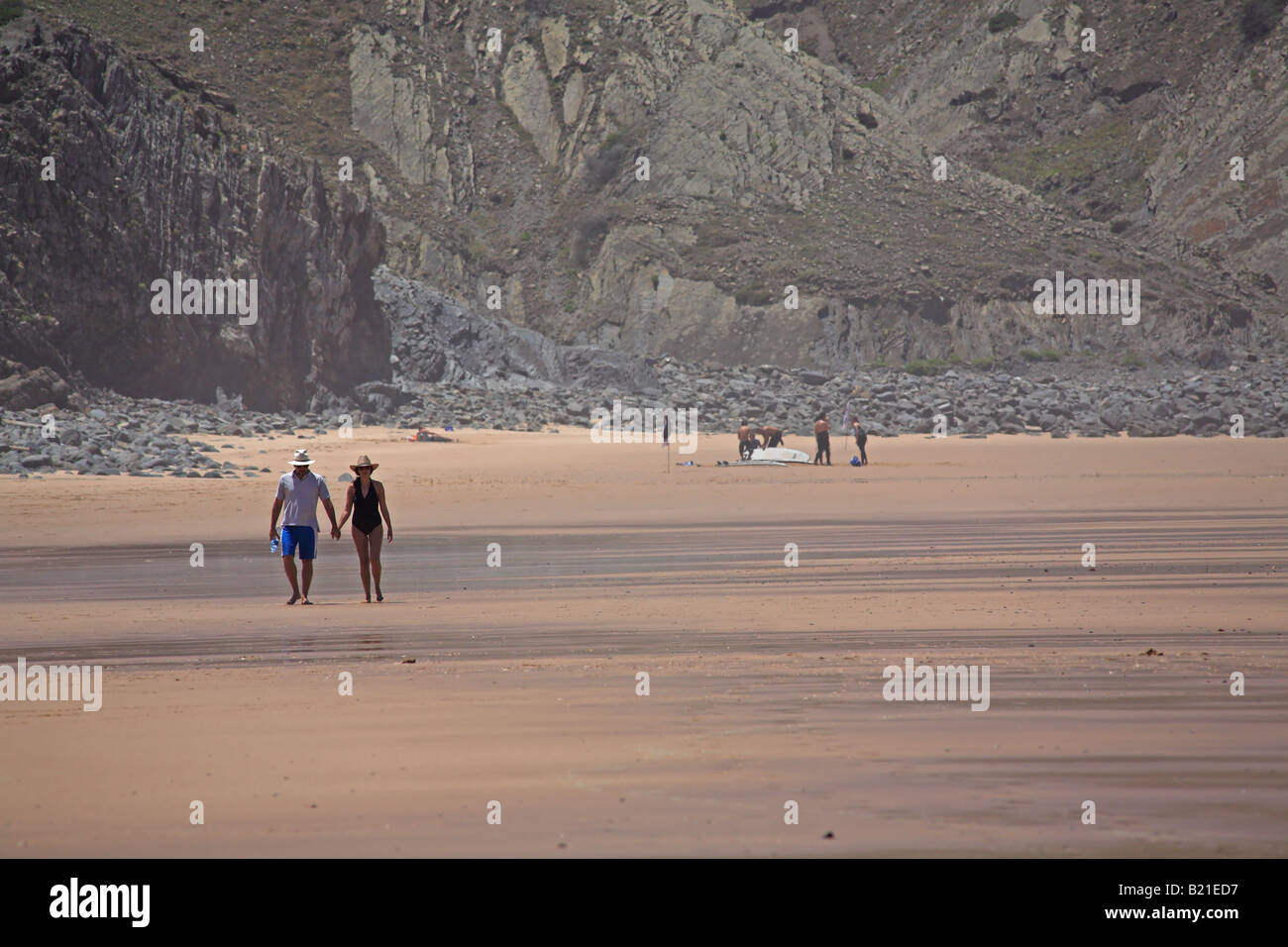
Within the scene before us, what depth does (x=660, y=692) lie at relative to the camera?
301 inches

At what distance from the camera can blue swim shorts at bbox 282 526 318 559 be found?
12070 mm

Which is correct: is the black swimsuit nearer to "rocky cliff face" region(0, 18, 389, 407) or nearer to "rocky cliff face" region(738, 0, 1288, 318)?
"rocky cliff face" region(0, 18, 389, 407)

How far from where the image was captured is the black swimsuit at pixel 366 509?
40.2 ft

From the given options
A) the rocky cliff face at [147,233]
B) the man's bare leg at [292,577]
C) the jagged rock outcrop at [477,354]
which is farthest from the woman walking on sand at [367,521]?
the jagged rock outcrop at [477,354]

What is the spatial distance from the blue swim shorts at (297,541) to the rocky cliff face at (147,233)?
25.8m

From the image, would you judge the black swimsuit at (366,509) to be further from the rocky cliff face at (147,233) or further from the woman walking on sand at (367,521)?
the rocky cliff face at (147,233)

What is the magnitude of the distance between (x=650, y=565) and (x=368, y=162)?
225 ft

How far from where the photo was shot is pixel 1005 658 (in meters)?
8.64

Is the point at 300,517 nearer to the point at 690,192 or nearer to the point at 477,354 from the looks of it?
the point at 477,354

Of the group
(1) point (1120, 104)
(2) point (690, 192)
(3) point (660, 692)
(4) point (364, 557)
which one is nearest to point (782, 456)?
(4) point (364, 557)

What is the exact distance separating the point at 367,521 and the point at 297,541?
59cm

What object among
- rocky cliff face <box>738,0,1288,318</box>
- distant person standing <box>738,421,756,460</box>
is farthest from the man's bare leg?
rocky cliff face <box>738,0,1288,318</box>
